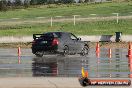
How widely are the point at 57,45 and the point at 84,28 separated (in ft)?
61.2

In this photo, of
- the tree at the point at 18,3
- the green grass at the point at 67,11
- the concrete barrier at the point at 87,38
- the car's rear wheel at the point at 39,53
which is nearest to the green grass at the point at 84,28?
the concrete barrier at the point at 87,38

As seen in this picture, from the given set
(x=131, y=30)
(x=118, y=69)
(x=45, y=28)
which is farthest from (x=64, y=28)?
(x=118, y=69)

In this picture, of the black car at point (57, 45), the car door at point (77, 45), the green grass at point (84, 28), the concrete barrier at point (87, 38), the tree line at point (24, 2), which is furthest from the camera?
the tree line at point (24, 2)

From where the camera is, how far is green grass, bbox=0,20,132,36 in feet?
156

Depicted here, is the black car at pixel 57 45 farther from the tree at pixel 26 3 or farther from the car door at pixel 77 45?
the tree at pixel 26 3

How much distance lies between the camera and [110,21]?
181 feet

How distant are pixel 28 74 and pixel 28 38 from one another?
23304mm

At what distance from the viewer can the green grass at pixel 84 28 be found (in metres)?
47.4

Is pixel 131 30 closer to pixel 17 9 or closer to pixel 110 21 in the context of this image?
pixel 110 21

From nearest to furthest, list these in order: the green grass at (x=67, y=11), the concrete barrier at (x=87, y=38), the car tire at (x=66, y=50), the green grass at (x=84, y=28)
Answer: the car tire at (x=66, y=50)
the concrete barrier at (x=87, y=38)
the green grass at (x=84, y=28)
the green grass at (x=67, y=11)

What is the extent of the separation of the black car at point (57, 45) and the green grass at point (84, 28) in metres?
13.7

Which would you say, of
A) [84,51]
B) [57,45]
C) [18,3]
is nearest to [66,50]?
[57,45]

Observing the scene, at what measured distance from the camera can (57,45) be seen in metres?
31.4

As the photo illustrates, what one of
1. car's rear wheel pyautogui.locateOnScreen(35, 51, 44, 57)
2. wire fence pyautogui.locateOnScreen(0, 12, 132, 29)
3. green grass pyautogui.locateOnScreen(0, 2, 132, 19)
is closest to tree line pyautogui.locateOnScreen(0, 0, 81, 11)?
green grass pyautogui.locateOnScreen(0, 2, 132, 19)
